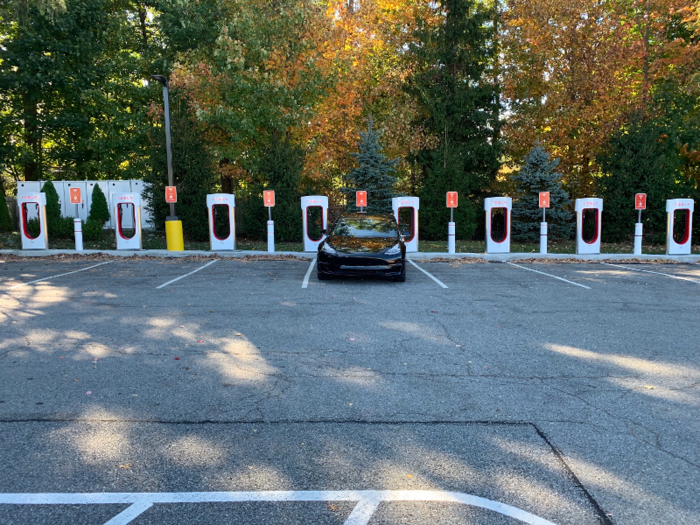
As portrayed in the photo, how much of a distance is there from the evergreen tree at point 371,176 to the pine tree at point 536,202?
5.19m

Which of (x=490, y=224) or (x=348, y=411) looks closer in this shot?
(x=348, y=411)

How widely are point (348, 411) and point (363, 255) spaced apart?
651 centimetres

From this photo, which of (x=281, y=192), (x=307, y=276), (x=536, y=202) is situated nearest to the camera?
(x=307, y=276)

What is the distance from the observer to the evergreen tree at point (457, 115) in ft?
74.0

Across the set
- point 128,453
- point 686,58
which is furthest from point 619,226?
point 128,453

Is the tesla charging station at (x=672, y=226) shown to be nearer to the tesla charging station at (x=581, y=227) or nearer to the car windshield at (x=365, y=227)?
the tesla charging station at (x=581, y=227)

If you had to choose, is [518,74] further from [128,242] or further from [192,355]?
[192,355]

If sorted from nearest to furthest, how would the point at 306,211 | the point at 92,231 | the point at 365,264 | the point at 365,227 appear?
1. the point at 365,264
2. the point at 365,227
3. the point at 306,211
4. the point at 92,231

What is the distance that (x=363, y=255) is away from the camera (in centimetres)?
1088

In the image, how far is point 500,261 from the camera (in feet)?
52.7

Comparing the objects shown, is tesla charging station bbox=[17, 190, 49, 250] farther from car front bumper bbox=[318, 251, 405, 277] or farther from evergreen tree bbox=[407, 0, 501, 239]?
evergreen tree bbox=[407, 0, 501, 239]

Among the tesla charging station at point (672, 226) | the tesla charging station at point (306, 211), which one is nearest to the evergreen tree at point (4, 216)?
the tesla charging station at point (306, 211)

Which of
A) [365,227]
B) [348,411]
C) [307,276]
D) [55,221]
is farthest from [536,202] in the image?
[348,411]

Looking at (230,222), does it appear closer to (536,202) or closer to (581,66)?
(536,202)
